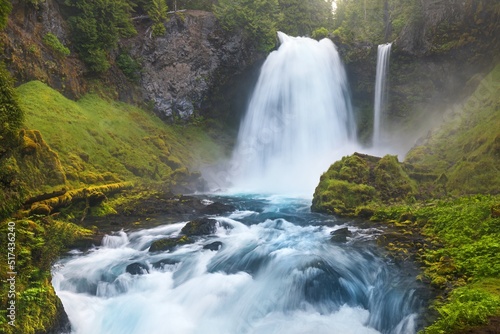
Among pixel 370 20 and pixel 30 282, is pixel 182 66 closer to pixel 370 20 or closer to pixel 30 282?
pixel 30 282

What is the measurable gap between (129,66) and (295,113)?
15.3 m

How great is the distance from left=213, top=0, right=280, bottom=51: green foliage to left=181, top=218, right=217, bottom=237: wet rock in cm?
2358

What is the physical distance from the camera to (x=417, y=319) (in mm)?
6500

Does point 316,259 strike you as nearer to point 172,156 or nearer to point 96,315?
point 96,315

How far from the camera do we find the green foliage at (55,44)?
71.9ft

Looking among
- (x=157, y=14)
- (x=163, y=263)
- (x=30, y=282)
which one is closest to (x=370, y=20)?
(x=157, y=14)

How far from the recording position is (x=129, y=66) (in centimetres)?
2883

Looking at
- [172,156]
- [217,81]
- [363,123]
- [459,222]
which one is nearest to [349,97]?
[363,123]

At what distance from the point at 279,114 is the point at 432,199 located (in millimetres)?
20539

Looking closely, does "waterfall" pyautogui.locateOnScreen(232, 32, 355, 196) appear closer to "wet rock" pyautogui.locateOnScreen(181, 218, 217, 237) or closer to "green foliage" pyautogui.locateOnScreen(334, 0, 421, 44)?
"green foliage" pyautogui.locateOnScreen(334, 0, 421, 44)

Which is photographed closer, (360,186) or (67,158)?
(360,186)

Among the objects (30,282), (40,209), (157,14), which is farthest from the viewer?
(157,14)

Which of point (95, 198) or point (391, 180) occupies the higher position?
point (391, 180)

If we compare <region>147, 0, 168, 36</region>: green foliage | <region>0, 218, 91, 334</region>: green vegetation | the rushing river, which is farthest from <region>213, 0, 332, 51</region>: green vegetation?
<region>0, 218, 91, 334</region>: green vegetation
